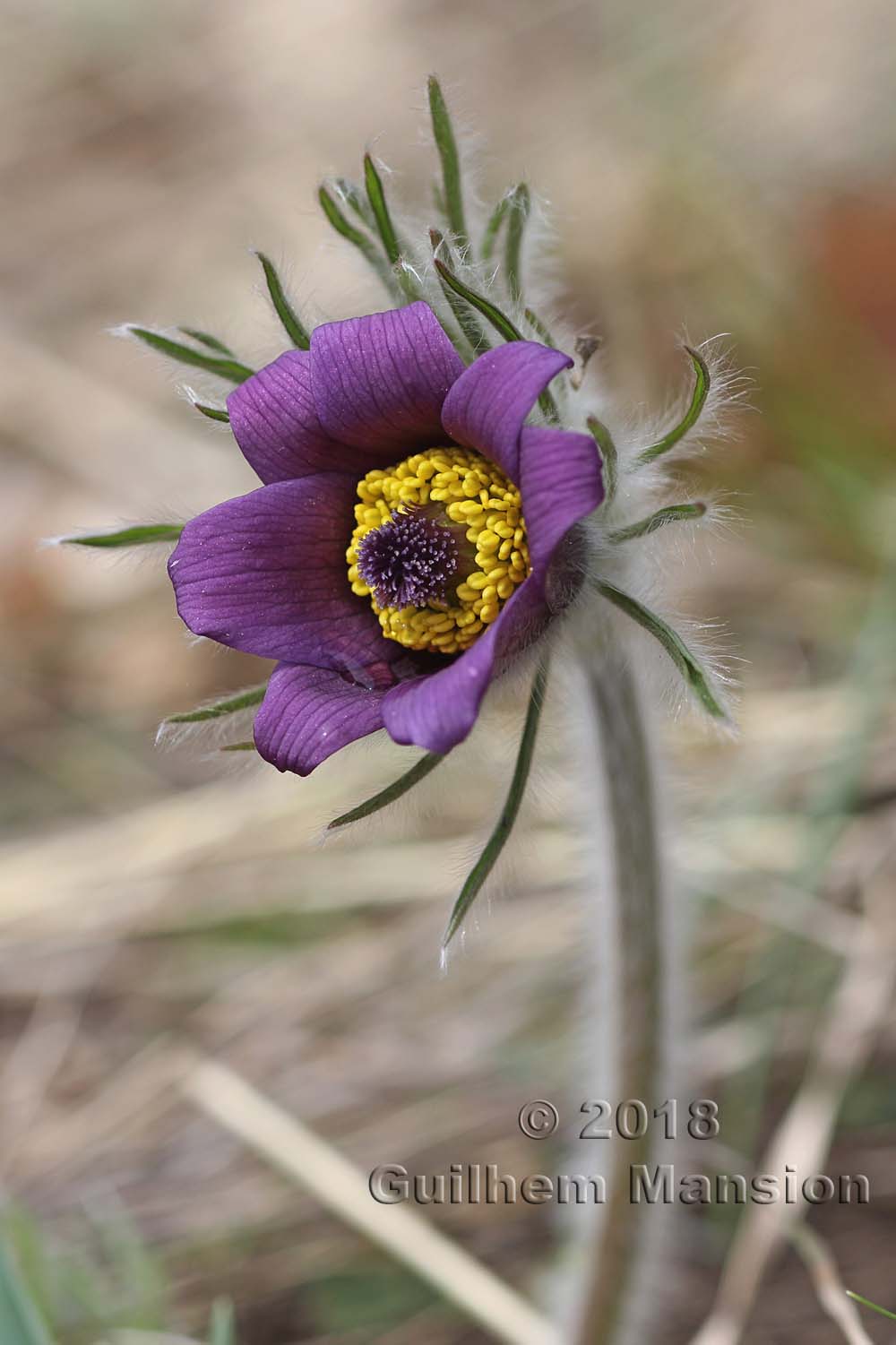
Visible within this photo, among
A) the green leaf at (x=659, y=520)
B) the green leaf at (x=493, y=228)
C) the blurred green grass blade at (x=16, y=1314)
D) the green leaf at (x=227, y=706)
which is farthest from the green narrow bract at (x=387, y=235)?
the blurred green grass blade at (x=16, y=1314)

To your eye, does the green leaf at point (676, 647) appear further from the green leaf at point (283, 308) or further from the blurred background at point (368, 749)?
the green leaf at point (283, 308)

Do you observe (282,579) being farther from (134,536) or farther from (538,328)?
(538,328)

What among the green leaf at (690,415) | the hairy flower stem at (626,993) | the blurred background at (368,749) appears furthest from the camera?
the blurred background at (368,749)

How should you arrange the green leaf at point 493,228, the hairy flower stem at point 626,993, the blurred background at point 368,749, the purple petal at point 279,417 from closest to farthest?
the purple petal at point 279,417 < the green leaf at point 493,228 < the hairy flower stem at point 626,993 < the blurred background at point 368,749

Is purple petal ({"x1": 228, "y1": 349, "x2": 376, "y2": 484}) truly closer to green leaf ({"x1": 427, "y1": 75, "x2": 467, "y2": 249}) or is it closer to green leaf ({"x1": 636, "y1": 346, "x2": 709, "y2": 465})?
green leaf ({"x1": 427, "y1": 75, "x2": 467, "y2": 249})

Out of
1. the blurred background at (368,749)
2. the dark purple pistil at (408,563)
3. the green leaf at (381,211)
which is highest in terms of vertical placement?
the green leaf at (381,211)

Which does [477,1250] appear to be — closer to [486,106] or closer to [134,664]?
[134,664]

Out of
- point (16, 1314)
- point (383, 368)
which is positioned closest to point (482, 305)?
point (383, 368)
